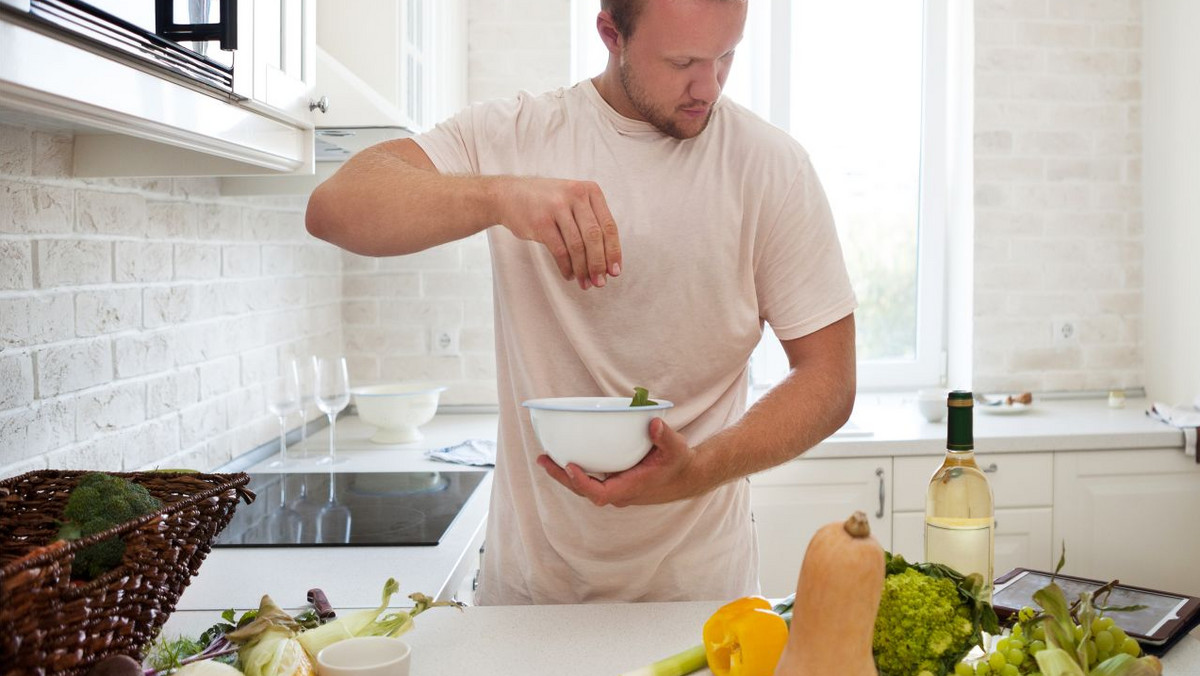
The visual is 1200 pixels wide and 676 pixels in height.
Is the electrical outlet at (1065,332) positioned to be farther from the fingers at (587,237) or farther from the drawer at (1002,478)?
the fingers at (587,237)

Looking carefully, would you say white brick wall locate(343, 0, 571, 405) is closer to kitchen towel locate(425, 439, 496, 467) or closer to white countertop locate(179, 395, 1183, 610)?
white countertop locate(179, 395, 1183, 610)

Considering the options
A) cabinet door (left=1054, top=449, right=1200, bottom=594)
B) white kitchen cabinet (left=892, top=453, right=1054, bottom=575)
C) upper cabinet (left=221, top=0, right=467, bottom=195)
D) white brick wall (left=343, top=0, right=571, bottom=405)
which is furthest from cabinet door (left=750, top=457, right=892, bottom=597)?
upper cabinet (left=221, top=0, right=467, bottom=195)

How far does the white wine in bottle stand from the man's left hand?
0.28 m

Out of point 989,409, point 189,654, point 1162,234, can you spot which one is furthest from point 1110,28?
point 189,654

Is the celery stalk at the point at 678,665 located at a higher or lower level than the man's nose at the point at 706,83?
lower

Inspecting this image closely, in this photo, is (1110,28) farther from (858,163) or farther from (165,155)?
(165,155)

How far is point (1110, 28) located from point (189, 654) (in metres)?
3.56

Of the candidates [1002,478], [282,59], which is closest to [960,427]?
[282,59]

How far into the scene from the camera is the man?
1.53 m

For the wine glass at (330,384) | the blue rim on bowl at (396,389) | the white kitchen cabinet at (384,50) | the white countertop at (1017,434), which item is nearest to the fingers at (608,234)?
the white kitchen cabinet at (384,50)

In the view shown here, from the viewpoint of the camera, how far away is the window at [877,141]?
12.1ft

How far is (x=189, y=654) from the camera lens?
107cm

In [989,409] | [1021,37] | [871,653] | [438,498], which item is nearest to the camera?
[871,653]

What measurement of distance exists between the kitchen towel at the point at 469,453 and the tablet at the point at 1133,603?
4.40 ft
